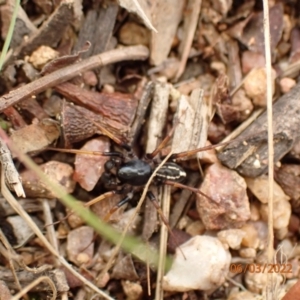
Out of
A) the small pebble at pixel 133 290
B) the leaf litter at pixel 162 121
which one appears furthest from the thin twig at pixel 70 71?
the small pebble at pixel 133 290

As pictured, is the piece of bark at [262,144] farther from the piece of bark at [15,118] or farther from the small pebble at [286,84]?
the piece of bark at [15,118]

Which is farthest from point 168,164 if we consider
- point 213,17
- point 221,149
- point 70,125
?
point 213,17

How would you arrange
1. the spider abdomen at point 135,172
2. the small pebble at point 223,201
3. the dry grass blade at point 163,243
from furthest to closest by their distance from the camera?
the spider abdomen at point 135,172
the small pebble at point 223,201
the dry grass blade at point 163,243

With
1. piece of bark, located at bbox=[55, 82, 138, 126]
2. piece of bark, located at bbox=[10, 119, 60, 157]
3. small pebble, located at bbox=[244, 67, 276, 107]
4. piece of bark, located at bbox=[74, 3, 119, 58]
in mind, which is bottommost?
piece of bark, located at bbox=[10, 119, 60, 157]

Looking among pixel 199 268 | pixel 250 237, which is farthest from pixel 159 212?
pixel 250 237

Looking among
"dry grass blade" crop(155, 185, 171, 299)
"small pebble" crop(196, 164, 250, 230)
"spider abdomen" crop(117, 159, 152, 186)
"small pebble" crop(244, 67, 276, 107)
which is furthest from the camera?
"spider abdomen" crop(117, 159, 152, 186)

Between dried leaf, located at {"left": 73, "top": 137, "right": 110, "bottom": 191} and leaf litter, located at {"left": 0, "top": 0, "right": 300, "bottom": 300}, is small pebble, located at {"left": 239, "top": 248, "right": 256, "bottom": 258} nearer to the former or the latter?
leaf litter, located at {"left": 0, "top": 0, "right": 300, "bottom": 300}

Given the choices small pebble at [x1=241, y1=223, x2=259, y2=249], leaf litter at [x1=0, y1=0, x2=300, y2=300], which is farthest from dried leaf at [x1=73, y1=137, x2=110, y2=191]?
small pebble at [x1=241, y1=223, x2=259, y2=249]
